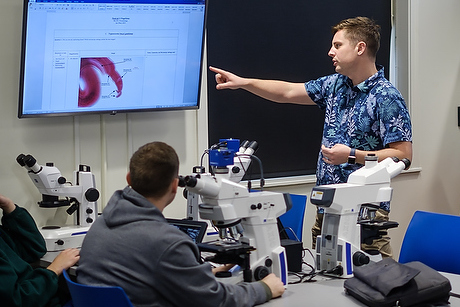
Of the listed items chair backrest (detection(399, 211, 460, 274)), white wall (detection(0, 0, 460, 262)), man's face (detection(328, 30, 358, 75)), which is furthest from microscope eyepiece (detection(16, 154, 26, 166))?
chair backrest (detection(399, 211, 460, 274))

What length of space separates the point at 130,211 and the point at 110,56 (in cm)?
153

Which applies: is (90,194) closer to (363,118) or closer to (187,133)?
(187,133)

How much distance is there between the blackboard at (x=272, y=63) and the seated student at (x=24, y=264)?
4.87ft

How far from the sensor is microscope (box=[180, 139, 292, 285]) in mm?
2119

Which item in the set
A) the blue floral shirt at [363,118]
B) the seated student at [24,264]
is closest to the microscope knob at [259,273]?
the seated student at [24,264]

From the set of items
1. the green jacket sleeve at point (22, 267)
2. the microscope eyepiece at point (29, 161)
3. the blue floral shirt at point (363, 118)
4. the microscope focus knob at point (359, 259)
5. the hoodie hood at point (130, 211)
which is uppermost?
the blue floral shirt at point (363, 118)

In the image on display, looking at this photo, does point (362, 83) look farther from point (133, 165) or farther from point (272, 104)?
point (133, 165)

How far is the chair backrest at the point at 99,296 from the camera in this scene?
1704 mm

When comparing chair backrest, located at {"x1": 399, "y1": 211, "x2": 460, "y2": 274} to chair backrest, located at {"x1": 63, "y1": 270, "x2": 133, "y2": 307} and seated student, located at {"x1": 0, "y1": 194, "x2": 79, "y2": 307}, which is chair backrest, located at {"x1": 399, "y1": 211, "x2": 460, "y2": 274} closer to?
seated student, located at {"x1": 0, "y1": 194, "x2": 79, "y2": 307}

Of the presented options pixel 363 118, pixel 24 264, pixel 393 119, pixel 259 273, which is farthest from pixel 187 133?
pixel 259 273

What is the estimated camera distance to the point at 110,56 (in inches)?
126

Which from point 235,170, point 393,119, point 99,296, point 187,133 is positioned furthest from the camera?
point 187,133

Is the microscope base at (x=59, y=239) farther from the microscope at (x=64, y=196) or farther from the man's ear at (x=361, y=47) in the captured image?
the man's ear at (x=361, y=47)

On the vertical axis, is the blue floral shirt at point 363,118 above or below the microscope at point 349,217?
above
